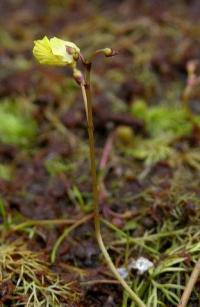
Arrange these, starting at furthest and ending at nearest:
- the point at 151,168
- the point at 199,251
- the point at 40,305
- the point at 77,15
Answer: the point at 77,15, the point at 151,168, the point at 199,251, the point at 40,305

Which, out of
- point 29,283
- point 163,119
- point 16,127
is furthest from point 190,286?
point 16,127

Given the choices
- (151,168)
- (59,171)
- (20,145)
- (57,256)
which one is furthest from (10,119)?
(57,256)

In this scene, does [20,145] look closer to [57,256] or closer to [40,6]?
[57,256]

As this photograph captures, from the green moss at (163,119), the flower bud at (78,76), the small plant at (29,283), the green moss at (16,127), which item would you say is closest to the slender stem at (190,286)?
the small plant at (29,283)

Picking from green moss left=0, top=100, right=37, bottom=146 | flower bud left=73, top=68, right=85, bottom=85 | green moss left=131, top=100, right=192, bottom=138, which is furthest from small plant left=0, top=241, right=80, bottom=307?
green moss left=131, top=100, right=192, bottom=138

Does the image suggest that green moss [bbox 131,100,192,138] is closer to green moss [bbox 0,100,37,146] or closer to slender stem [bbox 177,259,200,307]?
green moss [bbox 0,100,37,146]

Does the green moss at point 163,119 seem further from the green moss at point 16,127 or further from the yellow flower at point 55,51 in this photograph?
the yellow flower at point 55,51
